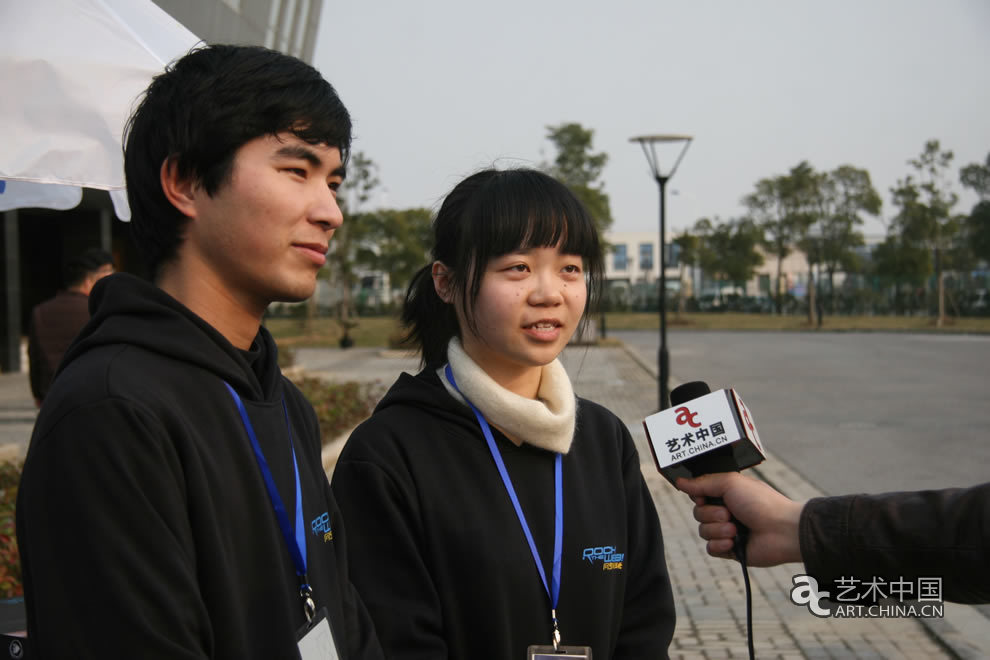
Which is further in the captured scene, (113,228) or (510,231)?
(113,228)

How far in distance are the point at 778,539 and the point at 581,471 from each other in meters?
0.52

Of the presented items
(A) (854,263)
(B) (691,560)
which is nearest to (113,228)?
(B) (691,560)

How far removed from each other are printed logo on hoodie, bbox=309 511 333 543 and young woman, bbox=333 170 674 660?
28cm

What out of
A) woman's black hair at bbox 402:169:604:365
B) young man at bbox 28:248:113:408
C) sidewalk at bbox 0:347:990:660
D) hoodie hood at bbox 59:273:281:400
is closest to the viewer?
hoodie hood at bbox 59:273:281:400

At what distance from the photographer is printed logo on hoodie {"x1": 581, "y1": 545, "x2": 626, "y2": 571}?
2.21 meters

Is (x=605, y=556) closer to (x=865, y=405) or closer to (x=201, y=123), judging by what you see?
(x=201, y=123)

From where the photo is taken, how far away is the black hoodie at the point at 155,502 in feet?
4.18

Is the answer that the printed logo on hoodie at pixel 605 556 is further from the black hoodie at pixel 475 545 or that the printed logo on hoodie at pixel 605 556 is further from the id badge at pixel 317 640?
the id badge at pixel 317 640

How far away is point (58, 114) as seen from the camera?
3.22 m

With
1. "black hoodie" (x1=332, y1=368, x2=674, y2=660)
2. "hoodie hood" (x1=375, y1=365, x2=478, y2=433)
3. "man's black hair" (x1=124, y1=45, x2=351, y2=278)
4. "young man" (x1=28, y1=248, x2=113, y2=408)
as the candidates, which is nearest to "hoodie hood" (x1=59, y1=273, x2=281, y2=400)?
"man's black hair" (x1=124, y1=45, x2=351, y2=278)

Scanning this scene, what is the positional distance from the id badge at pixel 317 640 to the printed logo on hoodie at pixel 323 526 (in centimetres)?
16

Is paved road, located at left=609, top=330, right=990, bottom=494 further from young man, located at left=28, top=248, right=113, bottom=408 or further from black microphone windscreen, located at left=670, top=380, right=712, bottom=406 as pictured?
black microphone windscreen, located at left=670, top=380, right=712, bottom=406

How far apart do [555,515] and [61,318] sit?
620 centimetres

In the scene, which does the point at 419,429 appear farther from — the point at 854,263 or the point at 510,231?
the point at 854,263
